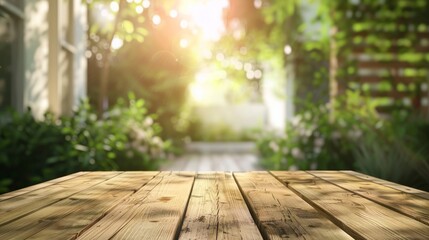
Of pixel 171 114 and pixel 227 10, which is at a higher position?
pixel 227 10

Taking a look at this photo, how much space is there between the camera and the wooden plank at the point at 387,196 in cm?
138

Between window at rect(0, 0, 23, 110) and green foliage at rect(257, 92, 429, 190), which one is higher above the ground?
window at rect(0, 0, 23, 110)

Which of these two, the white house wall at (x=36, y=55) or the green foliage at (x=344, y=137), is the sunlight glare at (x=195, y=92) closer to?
the green foliage at (x=344, y=137)

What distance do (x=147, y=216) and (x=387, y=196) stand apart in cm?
79

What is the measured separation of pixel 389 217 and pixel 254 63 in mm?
11975

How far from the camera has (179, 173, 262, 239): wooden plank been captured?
1.12m

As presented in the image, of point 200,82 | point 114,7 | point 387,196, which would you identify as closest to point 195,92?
point 200,82

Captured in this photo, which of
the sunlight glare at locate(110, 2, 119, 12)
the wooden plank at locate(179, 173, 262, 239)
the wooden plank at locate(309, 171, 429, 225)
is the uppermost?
the sunlight glare at locate(110, 2, 119, 12)

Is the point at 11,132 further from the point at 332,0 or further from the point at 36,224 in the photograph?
the point at 332,0

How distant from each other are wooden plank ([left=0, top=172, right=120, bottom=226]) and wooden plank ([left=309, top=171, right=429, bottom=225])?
0.93 metres

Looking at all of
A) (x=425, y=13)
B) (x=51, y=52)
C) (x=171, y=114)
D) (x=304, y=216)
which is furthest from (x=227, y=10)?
(x=304, y=216)

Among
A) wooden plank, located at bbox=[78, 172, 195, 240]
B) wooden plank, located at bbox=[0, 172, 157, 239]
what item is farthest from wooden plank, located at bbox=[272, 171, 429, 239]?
wooden plank, located at bbox=[0, 172, 157, 239]

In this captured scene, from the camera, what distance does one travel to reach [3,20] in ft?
12.2

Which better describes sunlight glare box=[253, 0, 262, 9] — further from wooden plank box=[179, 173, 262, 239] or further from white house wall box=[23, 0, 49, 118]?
wooden plank box=[179, 173, 262, 239]
